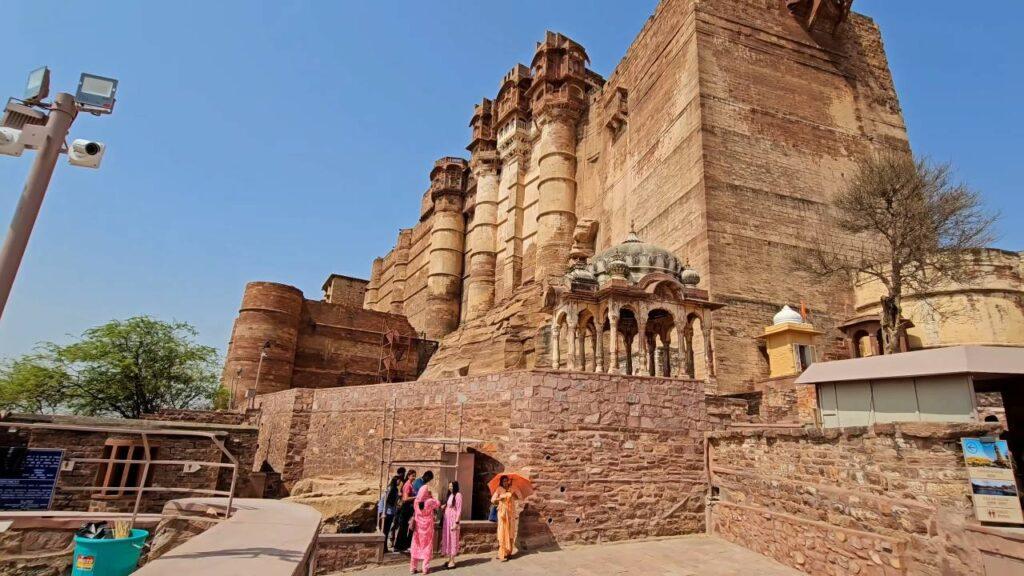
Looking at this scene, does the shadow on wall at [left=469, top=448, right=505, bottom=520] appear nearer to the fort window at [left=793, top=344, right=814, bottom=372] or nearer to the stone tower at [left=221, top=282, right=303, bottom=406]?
the fort window at [left=793, top=344, right=814, bottom=372]

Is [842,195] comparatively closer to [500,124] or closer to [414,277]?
[500,124]

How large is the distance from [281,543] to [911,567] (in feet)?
21.1

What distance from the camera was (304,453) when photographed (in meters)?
14.4

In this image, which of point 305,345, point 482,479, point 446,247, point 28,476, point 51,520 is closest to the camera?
point 51,520

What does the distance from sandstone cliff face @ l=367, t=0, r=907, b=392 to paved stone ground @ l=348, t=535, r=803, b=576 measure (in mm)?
7960

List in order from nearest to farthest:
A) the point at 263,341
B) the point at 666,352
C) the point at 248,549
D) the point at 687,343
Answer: the point at 248,549 < the point at 666,352 < the point at 687,343 < the point at 263,341

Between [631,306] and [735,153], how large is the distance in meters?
9.64

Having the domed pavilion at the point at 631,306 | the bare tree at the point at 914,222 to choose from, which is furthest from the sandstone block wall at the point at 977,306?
the domed pavilion at the point at 631,306

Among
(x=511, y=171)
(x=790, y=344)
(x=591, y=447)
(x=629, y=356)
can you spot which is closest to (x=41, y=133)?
(x=591, y=447)

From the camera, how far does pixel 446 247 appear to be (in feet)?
128

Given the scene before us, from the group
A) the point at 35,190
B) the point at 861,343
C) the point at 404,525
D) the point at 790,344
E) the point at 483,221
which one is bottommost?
the point at 404,525

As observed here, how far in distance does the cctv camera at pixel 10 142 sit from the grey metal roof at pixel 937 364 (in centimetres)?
874

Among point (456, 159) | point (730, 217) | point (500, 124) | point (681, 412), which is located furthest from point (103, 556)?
point (456, 159)

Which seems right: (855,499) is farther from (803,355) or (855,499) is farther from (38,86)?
(803,355)
